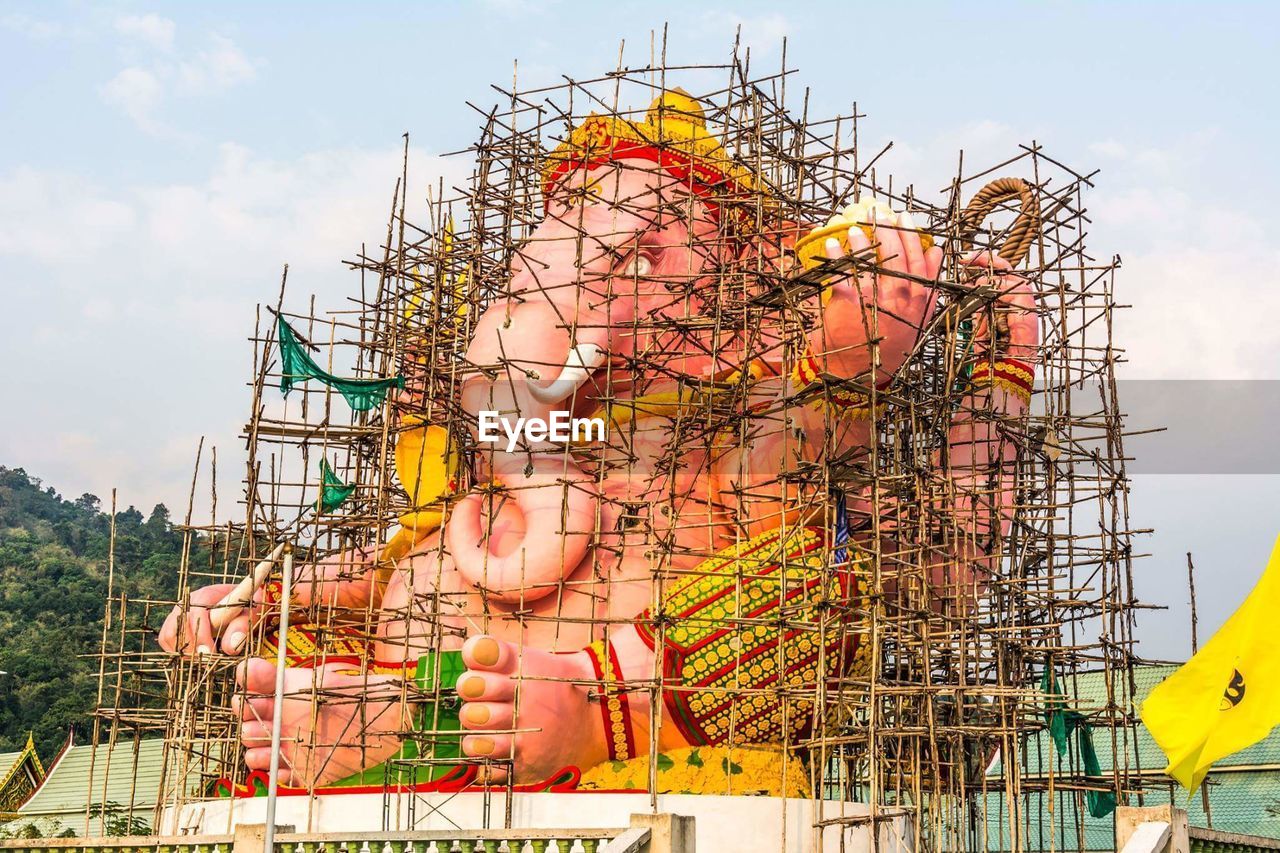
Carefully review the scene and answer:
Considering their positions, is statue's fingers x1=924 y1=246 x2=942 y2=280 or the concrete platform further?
statue's fingers x1=924 y1=246 x2=942 y2=280

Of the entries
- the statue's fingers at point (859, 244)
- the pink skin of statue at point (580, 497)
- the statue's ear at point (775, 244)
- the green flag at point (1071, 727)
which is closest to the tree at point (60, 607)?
the pink skin of statue at point (580, 497)

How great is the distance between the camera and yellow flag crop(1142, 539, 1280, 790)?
1005 cm

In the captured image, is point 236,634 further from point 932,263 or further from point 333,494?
point 932,263

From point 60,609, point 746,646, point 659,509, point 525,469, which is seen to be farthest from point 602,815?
point 60,609

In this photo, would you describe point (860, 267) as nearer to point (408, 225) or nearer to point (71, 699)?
point (408, 225)

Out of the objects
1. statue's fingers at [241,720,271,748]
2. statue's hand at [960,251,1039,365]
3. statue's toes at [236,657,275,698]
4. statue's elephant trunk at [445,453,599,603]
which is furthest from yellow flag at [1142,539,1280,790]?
statue's fingers at [241,720,271,748]

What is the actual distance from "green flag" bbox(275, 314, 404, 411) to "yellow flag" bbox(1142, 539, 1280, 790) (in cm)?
784

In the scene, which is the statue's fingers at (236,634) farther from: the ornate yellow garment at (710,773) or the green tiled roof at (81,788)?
the green tiled roof at (81,788)

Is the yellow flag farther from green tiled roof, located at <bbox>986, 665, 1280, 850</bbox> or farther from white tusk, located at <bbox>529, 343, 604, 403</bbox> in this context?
green tiled roof, located at <bbox>986, 665, 1280, 850</bbox>

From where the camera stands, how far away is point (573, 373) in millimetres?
14805

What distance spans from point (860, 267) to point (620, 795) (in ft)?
14.5

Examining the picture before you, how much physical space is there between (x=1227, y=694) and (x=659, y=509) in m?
5.62

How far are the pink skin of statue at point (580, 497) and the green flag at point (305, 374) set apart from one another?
44.0 inches

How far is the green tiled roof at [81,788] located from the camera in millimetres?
23531
